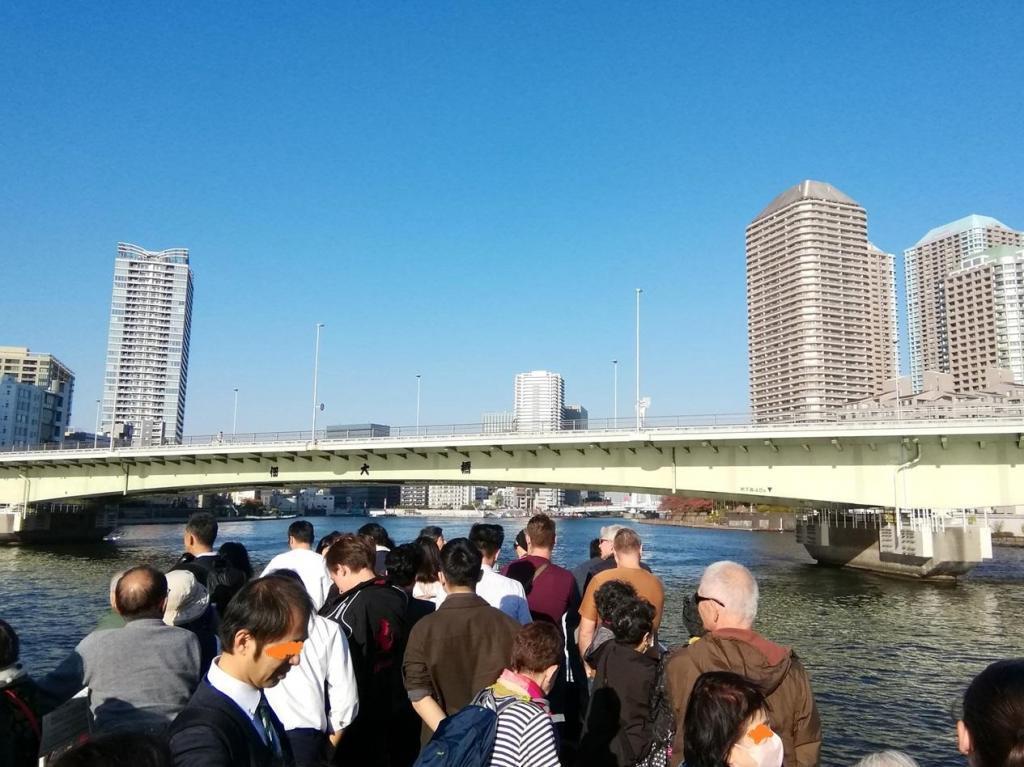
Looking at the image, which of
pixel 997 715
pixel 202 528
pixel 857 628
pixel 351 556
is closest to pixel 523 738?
pixel 997 715

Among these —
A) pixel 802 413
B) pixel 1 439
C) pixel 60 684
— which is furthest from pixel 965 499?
pixel 1 439

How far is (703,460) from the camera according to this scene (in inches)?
1208

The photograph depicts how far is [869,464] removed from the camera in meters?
28.8

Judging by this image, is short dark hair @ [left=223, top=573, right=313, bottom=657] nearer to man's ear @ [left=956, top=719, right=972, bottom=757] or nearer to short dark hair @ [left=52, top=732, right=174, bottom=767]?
short dark hair @ [left=52, top=732, right=174, bottom=767]

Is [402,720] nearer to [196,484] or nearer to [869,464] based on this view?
[869,464]

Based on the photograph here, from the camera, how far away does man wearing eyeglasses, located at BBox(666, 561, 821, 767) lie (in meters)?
3.47

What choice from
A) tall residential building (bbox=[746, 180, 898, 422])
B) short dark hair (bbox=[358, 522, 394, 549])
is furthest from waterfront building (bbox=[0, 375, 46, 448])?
tall residential building (bbox=[746, 180, 898, 422])

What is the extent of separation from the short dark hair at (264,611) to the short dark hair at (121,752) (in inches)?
38.9

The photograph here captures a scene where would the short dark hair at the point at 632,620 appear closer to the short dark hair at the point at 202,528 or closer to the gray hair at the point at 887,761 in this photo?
the gray hair at the point at 887,761

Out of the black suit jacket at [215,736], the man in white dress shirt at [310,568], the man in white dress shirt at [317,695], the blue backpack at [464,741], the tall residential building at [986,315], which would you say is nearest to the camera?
the black suit jacket at [215,736]

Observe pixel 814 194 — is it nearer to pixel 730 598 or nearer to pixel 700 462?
pixel 700 462

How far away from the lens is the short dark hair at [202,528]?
21.4 feet

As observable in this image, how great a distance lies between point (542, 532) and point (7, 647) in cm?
470

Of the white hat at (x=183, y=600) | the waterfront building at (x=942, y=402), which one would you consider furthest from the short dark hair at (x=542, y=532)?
the waterfront building at (x=942, y=402)
